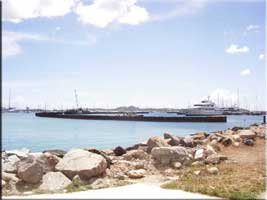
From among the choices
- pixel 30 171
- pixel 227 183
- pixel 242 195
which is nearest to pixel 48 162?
pixel 30 171

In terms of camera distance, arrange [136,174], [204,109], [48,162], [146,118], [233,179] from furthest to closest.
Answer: [204,109] < [146,118] < [136,174] < [48,162] < [233,179]

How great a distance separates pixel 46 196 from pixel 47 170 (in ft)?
10.9

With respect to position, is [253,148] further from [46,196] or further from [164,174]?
[46,196]

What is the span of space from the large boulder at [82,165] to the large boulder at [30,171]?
2.50ft

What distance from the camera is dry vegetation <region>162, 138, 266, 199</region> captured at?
31.1 ft

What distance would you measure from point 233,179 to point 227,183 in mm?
728

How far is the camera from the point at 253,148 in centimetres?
1819

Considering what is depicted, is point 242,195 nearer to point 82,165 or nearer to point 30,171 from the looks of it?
point 82,165

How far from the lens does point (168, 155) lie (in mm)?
14680

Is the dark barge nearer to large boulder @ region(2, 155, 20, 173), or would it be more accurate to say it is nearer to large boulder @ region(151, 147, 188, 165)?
large boulder @ region(151, 147, 188, 165)

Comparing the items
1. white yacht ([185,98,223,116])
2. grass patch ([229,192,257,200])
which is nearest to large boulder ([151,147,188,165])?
grass patch ([229,192,257,200])

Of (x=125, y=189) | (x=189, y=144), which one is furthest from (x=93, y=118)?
(x=125, y=189)

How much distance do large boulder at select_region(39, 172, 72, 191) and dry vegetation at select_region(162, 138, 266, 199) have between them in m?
2.49

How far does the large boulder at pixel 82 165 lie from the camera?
472 inches
